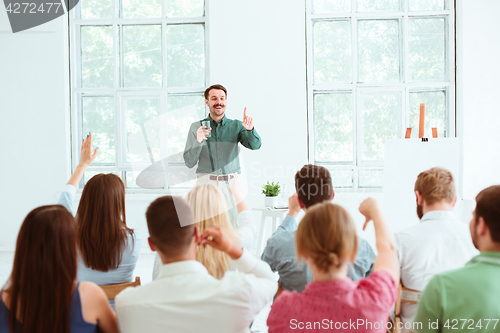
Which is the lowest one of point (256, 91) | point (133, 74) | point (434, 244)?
point (434, 244)

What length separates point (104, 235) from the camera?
4.97 feet

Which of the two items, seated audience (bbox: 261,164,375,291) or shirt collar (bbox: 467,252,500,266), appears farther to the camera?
seated audience (bbox: 261,164,375,291)

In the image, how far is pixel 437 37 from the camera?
434cm

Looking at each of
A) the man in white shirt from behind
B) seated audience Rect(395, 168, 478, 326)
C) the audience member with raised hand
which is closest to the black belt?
the audience member with raised hand

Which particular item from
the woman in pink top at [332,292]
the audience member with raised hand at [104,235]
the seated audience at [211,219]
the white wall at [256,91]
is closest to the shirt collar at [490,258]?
the woman in pink top at [332,292]

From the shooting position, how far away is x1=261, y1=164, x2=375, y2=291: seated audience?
146 cm

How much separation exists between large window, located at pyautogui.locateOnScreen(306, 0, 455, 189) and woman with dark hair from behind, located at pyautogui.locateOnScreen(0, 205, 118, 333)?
363 centimetres

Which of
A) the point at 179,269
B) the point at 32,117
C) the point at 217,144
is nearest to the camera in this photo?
the point at 179,269

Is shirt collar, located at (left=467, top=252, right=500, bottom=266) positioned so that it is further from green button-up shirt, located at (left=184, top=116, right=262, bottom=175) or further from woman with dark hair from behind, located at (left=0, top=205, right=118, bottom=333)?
green button-up shirt, located at (left=184, top=116, right=262, bottom=175)

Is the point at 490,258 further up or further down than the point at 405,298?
further up

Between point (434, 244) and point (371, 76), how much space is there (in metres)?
3.29

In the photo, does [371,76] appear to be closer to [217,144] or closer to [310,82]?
[310,82]

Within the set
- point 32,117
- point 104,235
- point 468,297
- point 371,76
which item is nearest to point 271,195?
point 371,76

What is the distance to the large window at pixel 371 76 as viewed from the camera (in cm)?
433
